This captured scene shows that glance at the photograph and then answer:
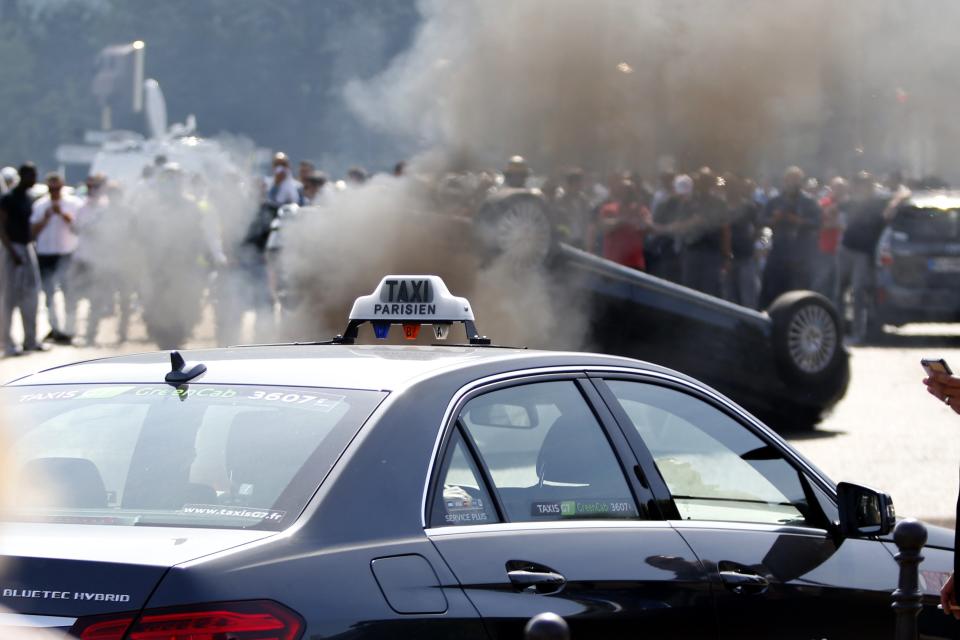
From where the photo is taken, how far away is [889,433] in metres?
11.0

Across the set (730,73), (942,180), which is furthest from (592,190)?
(942,180)

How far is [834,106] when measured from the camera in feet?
62.9

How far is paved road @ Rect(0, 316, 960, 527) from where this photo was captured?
8695 mm

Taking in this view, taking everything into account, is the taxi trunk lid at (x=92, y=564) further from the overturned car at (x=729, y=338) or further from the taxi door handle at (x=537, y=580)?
the overturned car at (x=729, y=338)

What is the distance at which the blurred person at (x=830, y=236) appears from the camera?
55.8ft

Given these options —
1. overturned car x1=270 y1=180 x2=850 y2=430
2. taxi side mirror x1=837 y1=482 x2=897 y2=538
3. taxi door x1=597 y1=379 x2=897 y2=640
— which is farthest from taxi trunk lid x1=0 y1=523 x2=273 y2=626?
overturned car x1=270 y1=180 x2=850 y2=430

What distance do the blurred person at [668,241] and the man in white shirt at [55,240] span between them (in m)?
6.22

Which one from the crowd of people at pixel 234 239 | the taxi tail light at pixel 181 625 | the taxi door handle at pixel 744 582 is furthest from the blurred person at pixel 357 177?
the taxi tail light at pixel 181 625

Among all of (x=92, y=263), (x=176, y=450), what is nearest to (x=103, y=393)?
(x=176, y=450)

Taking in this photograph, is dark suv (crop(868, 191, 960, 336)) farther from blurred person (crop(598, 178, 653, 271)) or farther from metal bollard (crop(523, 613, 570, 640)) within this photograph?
metal bollard (crop(523, 613, 570, 640))

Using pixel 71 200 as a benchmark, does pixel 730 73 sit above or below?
above

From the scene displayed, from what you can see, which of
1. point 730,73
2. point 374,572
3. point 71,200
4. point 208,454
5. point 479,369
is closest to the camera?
point 374,572

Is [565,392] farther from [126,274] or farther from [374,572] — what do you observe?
[126,274]

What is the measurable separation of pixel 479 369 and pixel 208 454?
656 millimetres
